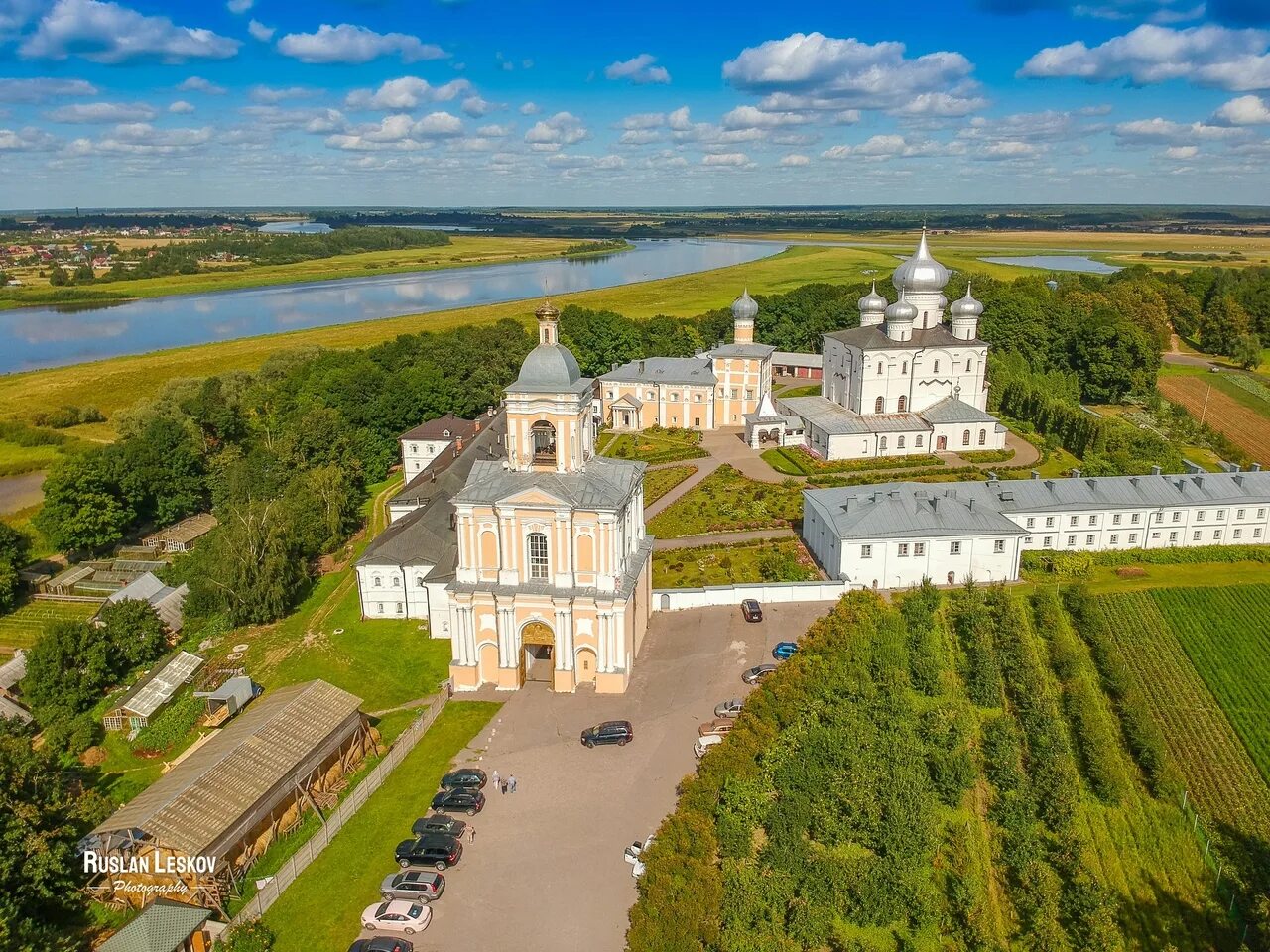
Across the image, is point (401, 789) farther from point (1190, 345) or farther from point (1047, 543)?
point (1190, 345)

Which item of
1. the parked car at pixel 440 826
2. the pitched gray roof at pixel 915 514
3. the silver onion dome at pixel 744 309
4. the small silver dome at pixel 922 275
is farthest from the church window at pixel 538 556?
the silver onion dome at pixel 744 309

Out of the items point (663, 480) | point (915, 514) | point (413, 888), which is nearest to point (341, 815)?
point (413, 888)

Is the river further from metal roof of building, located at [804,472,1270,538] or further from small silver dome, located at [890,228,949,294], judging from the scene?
metal roof of building, located at [804,472,1270,538]

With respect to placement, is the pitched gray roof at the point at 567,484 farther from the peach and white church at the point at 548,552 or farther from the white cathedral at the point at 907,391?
the white cathedral at the point at 907,391

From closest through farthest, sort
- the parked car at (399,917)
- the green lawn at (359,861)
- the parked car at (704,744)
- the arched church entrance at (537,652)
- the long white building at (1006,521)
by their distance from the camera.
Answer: the parked car at (399,917) < the green lawn at (359,861) < the parked car at (704,744) < the arched church entrance at (537,652) < the long white building at (1006,521)

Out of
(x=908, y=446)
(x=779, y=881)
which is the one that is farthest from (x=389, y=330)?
(x=779, y=881)

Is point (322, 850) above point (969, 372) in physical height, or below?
below

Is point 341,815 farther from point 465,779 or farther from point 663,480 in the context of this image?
point 663,480
